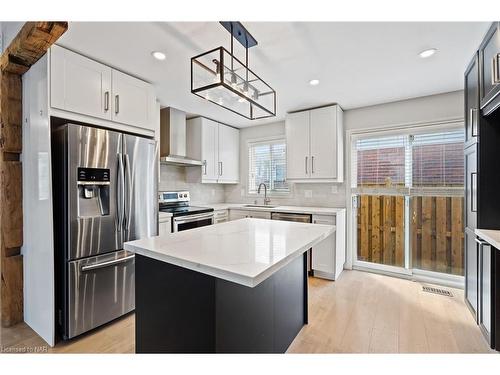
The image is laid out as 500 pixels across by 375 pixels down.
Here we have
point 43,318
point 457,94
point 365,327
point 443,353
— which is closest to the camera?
point 443,353

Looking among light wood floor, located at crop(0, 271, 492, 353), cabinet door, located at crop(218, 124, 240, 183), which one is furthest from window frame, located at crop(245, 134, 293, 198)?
light wood floor, located at crop(0, 271, 492, 353)

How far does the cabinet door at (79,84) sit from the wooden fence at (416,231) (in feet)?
11.2

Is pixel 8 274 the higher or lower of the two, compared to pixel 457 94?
lower

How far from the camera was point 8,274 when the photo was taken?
2.15m

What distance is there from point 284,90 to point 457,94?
201 centimetres

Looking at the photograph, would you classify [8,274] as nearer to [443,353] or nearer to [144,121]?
[144,121]

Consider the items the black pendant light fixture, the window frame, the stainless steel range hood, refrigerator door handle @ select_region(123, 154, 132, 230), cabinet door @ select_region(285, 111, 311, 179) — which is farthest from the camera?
the window frame

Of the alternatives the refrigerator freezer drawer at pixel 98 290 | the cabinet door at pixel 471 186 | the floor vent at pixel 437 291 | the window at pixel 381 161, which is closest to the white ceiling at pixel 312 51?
the window at pixel 381 161

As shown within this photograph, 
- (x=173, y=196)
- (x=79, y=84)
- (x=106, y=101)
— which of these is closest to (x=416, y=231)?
(x=173, y=196)

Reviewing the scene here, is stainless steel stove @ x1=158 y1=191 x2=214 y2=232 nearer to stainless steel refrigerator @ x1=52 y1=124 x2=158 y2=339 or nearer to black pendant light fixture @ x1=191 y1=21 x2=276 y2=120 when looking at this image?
stainless steel refrigerator @ x1=52 y1=124 x2=158 y2=339

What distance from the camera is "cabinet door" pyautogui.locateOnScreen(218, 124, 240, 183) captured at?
4244 mm

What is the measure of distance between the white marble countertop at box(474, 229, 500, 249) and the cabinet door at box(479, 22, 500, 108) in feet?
3.17

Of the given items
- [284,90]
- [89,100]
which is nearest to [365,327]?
[284,90]

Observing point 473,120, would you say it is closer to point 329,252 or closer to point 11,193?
point 329,252
